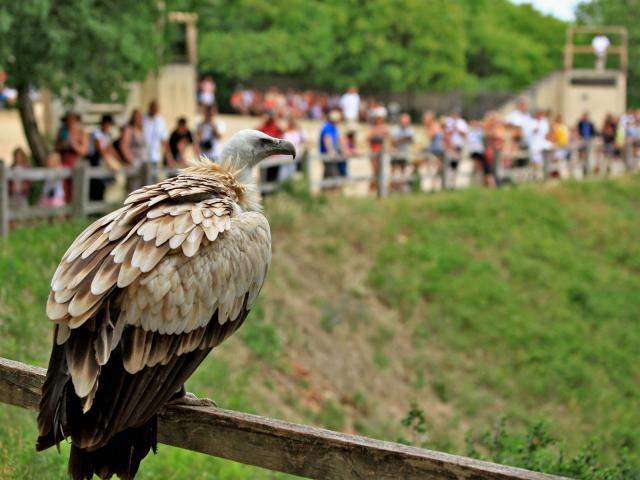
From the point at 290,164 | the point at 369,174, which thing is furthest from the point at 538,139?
the point at 290,164

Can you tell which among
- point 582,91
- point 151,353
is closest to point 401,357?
point 151,353

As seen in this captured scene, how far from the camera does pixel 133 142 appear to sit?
56.3ft

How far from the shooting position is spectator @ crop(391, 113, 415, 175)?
901 inches

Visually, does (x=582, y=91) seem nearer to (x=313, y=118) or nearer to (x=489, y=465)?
(x=313, y=118)

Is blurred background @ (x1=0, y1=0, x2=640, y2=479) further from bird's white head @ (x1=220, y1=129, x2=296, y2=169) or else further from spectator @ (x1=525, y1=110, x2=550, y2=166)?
bird's white head @ (x1=220, y1=129, x2=296, y2=169)

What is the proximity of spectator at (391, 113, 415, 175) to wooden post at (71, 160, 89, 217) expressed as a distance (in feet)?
28.8

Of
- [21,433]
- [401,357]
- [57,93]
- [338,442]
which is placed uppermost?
[57,93]

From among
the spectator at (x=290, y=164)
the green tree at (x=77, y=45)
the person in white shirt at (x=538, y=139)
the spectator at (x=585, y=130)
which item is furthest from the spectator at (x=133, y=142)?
the spectator at (x=585, y=130)

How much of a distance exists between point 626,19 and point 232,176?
197ft

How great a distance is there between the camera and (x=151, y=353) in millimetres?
4926

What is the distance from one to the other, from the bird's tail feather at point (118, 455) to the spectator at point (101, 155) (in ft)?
37.0

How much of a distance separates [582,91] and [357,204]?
2357cm

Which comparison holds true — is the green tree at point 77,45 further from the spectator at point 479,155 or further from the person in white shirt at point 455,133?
the spectator at point 479,155

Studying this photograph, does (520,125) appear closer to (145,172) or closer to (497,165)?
(497,165)
